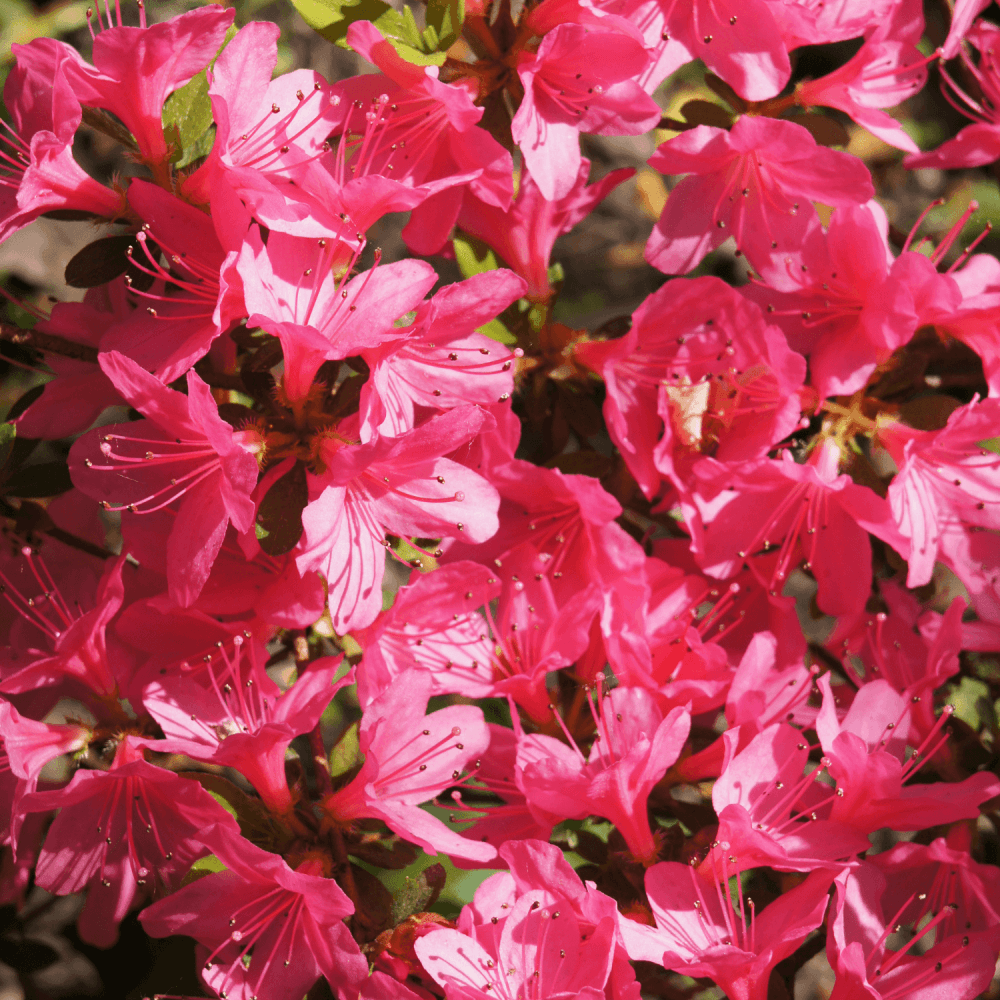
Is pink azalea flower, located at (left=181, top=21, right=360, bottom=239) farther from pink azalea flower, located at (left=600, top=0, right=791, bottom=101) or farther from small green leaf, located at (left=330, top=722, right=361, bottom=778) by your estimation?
small green leaf, located at (left=330, top=722, right=361, bottom=778)

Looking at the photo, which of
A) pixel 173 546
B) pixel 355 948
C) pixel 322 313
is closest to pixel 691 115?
pixel 322 313

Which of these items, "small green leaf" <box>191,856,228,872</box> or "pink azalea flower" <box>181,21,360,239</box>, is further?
"small green leaf" <box>191,856,228,872</box>

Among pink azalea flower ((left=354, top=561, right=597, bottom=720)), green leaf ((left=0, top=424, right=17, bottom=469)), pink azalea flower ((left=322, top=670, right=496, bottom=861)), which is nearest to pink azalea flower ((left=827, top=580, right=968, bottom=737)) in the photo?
pink azalea flower ((left=354, top=561, right=597, bottom=720))

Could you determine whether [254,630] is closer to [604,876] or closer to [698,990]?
[604,876]

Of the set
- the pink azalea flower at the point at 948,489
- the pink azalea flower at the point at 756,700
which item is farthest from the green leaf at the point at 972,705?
the pink azalea flower at the point at 756,700

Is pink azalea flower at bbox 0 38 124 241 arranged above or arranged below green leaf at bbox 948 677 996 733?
above

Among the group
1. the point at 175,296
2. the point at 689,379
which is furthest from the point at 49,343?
the point at 689,379

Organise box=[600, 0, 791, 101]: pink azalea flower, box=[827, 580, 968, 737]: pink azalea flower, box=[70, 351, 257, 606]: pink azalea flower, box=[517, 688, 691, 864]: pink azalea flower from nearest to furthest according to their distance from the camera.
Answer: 1. box=[70, 351, 257, 606]: pink azalea flower
2. box=[517, 688, 691, 864]: pink azalea flower
3. box=[600, 0, 791, 101]: pink azalea flower
4. box=[827, 580, 968, 737]: pink azalea flower

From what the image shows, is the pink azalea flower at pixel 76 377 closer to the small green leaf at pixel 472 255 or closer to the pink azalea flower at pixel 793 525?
the small green leaf at pixel 472 255
